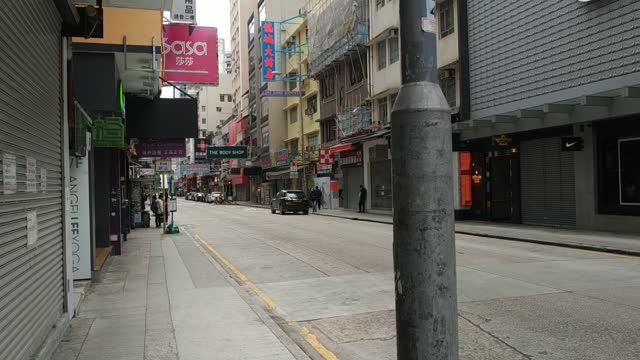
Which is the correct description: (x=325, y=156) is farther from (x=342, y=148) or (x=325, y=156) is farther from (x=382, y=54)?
(x=382, y=54)

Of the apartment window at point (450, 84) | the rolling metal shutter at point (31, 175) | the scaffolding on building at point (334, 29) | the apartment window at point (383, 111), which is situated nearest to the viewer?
the rolling metal shutter at point (31, 175)

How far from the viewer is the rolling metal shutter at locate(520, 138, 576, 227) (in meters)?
19.3

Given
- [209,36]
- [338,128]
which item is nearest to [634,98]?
[209,36]

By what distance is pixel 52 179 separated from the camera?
19.8 feet

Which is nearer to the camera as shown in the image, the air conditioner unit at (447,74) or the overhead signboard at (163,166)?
the overhead signboard at (163,166)

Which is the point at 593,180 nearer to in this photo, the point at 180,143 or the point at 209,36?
the point at 209,36

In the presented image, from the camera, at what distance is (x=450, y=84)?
25141 millimetres

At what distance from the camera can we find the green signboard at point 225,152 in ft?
194

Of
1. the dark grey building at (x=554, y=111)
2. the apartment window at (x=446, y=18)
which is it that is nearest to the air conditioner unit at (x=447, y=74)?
the dark grey building at (x=554, y=111)

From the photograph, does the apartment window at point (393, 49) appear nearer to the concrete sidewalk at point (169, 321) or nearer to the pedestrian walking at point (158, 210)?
the pedestrian walking at point (158, 210)

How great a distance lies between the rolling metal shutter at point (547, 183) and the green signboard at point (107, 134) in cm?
1526

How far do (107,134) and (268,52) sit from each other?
38049mm

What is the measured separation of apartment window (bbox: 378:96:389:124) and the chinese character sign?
17.2m

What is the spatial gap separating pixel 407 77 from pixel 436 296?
123 cm
